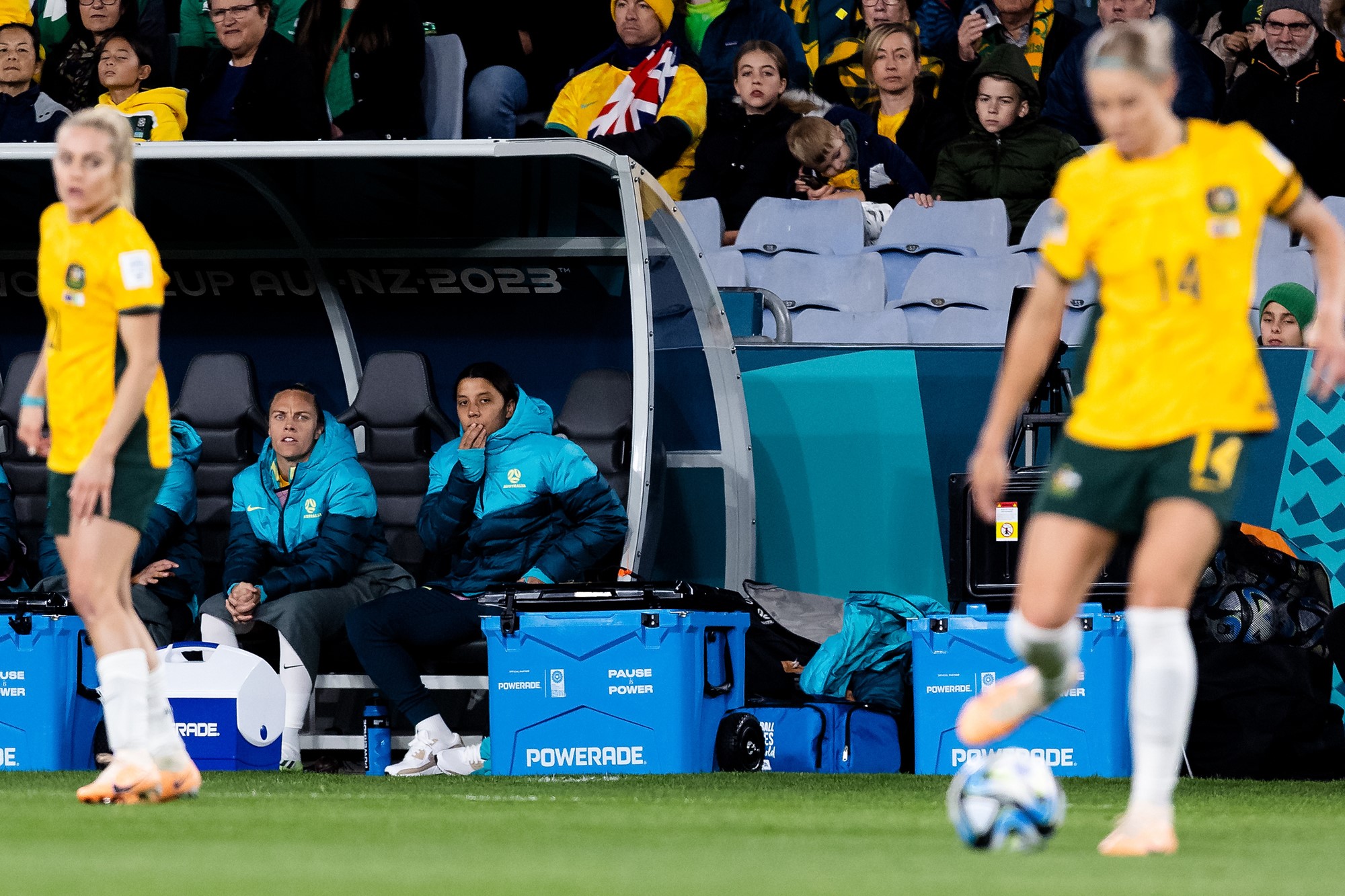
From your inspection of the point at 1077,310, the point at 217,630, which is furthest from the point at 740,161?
the point at 217,630

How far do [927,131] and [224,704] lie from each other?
5.53 metres

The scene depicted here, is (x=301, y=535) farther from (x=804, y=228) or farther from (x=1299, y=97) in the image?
(x=1299, y=97)

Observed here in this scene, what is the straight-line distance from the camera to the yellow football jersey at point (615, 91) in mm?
11352

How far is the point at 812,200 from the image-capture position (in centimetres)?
1096

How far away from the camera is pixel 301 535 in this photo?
862 cm

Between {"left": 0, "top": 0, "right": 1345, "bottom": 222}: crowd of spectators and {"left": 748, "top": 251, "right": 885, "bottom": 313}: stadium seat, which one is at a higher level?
{"left": 0, "top": 0, "right": 1345, "bottom": 222}: crowd of spectators

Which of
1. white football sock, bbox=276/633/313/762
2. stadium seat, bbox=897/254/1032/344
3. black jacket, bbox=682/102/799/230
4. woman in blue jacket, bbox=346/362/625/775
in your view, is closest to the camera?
white football sock, bbox=276/633/313/762

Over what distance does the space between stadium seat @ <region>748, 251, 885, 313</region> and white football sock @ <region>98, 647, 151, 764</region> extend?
19.1ft

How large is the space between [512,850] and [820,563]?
17.2ft

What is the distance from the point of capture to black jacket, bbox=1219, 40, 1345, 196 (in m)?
10.6

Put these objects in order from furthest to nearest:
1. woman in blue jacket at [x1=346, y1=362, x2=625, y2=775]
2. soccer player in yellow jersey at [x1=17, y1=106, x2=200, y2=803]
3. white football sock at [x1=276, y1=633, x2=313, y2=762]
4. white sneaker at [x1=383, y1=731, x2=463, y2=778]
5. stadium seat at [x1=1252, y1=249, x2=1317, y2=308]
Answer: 1. stadium seat at [x1=1252, y1=249, x2=1317, y2=308]
2. woman in blue jacket at [x1=346, y1=362, x2=625, y2=775]
3. white football sock at [x1=276, y1=633, x2=313, y2=762]
4. white sneaker at [x1=383, y1=731, x2=463, y2=778]
5. soccer player in yellow jersey at [x1=17, y1=106, x2=200, y2=803]

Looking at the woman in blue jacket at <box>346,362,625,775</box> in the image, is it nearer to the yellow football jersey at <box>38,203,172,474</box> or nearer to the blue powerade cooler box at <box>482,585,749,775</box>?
the blue powerade cooler box at <box>482,585,749,775</box>

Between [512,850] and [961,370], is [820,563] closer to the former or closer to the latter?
[961,370]

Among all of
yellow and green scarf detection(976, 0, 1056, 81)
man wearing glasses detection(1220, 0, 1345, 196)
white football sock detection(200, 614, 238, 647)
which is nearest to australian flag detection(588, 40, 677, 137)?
yellow and green scarf detection(976, 0, 1056, 81)
